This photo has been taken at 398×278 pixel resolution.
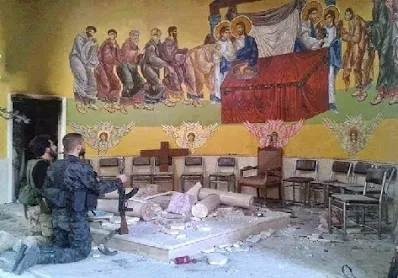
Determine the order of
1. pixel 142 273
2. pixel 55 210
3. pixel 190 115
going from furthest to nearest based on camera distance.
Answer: pixel 190 115, pixel 55 210, pixel 142 273

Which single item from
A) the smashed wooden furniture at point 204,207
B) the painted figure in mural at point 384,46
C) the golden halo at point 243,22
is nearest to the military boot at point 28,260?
the smashed wooden furniture at point 204,207

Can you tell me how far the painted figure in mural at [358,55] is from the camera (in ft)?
26.8

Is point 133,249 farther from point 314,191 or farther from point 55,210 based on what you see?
point 314,191

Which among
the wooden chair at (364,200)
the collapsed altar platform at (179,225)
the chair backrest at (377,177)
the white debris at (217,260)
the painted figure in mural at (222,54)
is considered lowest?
the white debris at (217,260)

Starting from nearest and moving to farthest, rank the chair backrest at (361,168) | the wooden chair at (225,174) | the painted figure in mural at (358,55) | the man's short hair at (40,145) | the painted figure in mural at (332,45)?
the man's short hair at (40,145) → the chair backrest at (361,168) → the painted figure in mural at (358,55) → the painted figure in mural at (332,45) → the wooden chair at (225,174)

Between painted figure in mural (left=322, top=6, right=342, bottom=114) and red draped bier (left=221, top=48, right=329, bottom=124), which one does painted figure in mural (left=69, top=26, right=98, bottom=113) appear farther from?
painted figure in mural (left=322, top=6, right=342, bottom=114)

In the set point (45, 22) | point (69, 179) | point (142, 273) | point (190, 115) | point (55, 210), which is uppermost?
point (45, 22)

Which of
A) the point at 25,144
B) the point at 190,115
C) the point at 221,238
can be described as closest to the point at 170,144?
the point at 190,115

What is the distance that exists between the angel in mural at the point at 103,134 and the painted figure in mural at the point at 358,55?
4.50 metres

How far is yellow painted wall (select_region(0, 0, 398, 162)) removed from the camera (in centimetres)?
880

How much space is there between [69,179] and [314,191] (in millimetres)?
5302

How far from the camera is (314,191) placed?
891 cm

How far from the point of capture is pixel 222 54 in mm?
9938

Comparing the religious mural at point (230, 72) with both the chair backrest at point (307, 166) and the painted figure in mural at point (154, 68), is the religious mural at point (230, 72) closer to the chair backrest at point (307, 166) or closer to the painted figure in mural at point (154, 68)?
the painted figure in mural at point (154, 68)
